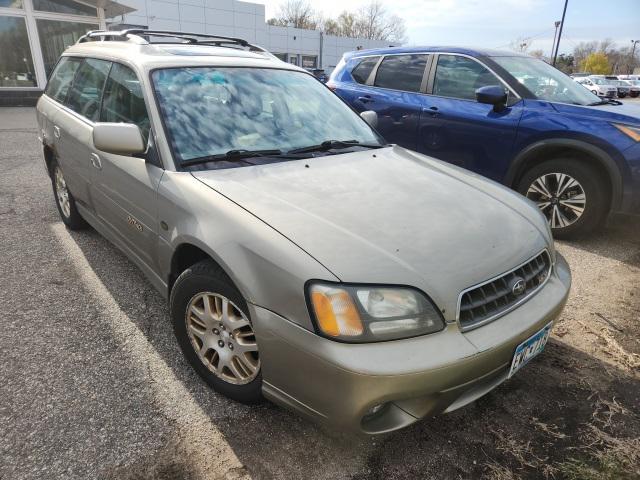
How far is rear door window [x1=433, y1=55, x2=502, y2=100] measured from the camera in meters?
4.74

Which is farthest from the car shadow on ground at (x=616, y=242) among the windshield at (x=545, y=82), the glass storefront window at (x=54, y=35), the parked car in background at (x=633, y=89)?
the parked car in background at (x=633, y=89)

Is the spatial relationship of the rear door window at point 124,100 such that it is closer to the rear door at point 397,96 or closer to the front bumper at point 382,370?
the front bumper at point 382,370

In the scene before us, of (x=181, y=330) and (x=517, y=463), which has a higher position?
(x=181, y=330)

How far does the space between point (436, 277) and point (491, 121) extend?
3368 millimetres

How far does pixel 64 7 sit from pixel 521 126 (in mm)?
15830

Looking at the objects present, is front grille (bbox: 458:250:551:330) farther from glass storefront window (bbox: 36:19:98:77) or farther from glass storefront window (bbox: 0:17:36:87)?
glass storefront window (bbox: 0:17:36:87)

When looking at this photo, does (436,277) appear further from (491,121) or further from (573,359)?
(491,121)

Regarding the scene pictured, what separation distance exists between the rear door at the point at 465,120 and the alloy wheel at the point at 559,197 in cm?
38

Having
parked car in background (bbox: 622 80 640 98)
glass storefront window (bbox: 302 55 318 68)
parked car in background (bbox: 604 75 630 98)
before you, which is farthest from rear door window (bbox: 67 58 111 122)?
parked car in background (bbox: 622 80 640 98)

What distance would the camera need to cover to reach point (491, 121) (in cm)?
452

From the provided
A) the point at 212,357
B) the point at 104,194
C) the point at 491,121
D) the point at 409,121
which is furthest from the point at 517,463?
the point at 409,121

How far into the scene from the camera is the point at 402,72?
5398mm

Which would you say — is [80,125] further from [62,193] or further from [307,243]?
[307,243]

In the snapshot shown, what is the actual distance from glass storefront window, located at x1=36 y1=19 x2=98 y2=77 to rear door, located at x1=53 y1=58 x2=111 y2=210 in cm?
1380
